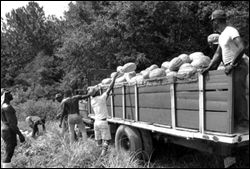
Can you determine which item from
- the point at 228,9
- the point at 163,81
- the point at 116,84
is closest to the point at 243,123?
the point at 163,81

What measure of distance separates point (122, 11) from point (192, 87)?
12094 mm

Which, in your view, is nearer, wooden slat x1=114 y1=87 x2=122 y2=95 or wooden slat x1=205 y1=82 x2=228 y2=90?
wooden slat x1=205 y1=82 x2=228 y2=90

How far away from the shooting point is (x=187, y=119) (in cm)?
431

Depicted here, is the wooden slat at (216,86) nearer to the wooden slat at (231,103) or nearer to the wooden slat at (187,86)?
the wooden slat at (231,103)

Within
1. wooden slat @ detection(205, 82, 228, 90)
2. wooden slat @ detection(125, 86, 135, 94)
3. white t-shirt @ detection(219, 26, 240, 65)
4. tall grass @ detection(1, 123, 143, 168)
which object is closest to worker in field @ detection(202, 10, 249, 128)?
white t-shirt @ detection(219, 26, 240, 65)

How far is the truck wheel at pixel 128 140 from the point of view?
577cm

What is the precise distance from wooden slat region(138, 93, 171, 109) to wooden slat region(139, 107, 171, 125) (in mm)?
95

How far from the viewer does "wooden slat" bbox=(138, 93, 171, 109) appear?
190 inches

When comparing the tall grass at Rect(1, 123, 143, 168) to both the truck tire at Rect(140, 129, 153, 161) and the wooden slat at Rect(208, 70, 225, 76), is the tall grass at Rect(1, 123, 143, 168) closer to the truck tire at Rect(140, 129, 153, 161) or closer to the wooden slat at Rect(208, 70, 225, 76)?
the truck tire at Rect(140, 129, 153, 161)

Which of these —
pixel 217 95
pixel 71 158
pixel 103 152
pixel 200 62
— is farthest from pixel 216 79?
pixel 71 158

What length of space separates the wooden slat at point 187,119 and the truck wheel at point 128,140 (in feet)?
4.88

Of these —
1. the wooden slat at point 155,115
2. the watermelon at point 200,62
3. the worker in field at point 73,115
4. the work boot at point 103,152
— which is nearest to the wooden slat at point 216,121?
the wooden slat at point 155,115

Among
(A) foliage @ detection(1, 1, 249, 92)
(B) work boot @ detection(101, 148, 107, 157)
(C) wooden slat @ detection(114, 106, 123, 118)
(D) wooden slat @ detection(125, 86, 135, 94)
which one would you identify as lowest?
(B) work boot @ detection(101, 148, 107, 157)

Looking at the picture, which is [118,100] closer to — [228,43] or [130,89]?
[130,89]
